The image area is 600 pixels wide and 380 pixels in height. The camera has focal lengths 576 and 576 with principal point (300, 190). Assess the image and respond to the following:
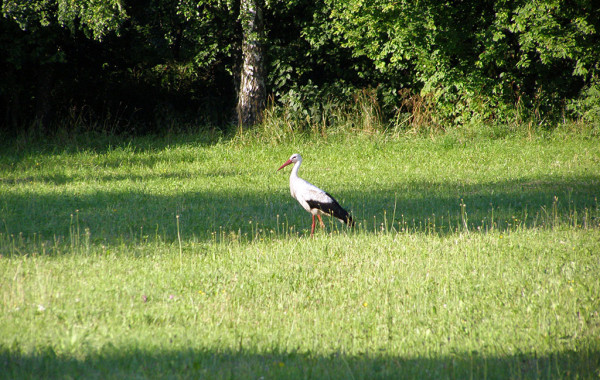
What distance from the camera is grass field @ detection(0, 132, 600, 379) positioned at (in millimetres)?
4250

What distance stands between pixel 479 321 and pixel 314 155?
10510 millimetres

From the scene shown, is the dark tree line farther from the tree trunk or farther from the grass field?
the grass field

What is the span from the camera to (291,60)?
20.1m

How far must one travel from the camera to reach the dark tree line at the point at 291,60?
16.6m

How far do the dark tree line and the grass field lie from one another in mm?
6113

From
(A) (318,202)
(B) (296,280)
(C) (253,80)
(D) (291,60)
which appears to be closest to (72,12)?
(C) (253,80)

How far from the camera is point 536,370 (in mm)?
4090

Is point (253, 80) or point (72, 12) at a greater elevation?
point (72, 12)

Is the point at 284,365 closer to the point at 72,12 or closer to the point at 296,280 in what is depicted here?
the point at 296,280

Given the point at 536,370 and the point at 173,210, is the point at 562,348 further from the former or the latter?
the point at 173,210

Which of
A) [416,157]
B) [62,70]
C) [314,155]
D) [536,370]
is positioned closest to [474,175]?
[416,157]

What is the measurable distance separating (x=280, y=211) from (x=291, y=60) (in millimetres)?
11437

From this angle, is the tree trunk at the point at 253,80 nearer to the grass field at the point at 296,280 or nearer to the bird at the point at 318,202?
the grass field at the point at 296,280

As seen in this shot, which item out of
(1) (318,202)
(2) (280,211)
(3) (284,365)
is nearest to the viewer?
(3) (284,365)
